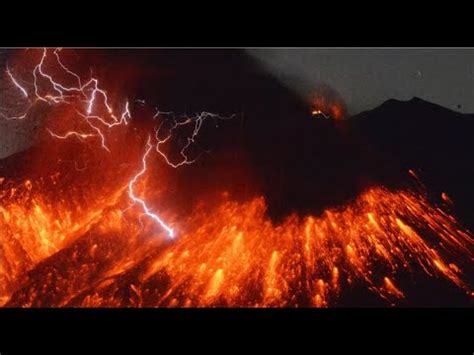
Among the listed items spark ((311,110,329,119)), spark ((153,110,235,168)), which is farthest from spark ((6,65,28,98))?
spark ((311,110,329,119))

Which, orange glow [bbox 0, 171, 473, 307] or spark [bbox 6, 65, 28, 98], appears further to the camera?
spark [bbox 6, 65, 28, 98]

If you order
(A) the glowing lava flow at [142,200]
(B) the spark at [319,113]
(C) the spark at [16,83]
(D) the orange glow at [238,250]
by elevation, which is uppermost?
(C) the spark at [16,83]

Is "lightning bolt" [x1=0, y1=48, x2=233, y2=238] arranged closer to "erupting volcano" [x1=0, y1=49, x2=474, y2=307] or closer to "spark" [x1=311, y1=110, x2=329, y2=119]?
"erupting volcano" [x1=0, y1=49, x2=474, y2=307]

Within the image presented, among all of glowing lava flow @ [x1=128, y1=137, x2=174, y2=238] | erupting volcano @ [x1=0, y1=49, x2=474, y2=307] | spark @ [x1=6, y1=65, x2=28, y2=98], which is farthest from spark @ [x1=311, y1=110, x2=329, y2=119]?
spark @ [x1=6, y1=65, x2=28, y2=98]

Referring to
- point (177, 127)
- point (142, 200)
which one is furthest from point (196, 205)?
point (177, 127)

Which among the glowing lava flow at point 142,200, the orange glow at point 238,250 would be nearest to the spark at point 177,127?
the glowing lava flow at point 142,200

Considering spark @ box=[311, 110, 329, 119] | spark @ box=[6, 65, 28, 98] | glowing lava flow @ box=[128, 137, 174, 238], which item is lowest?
glowing lava flow @ box=[128, 137, 174, 238]

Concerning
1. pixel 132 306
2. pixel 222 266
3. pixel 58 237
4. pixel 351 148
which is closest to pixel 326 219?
pixel 351 148

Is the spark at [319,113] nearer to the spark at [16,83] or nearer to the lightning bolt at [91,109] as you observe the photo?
the lightning bolt at [91,109]

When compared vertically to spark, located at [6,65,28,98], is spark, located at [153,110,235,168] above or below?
below

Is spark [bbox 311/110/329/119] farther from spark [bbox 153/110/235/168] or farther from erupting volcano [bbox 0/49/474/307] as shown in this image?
spark [bbox 153/110/235/168]
